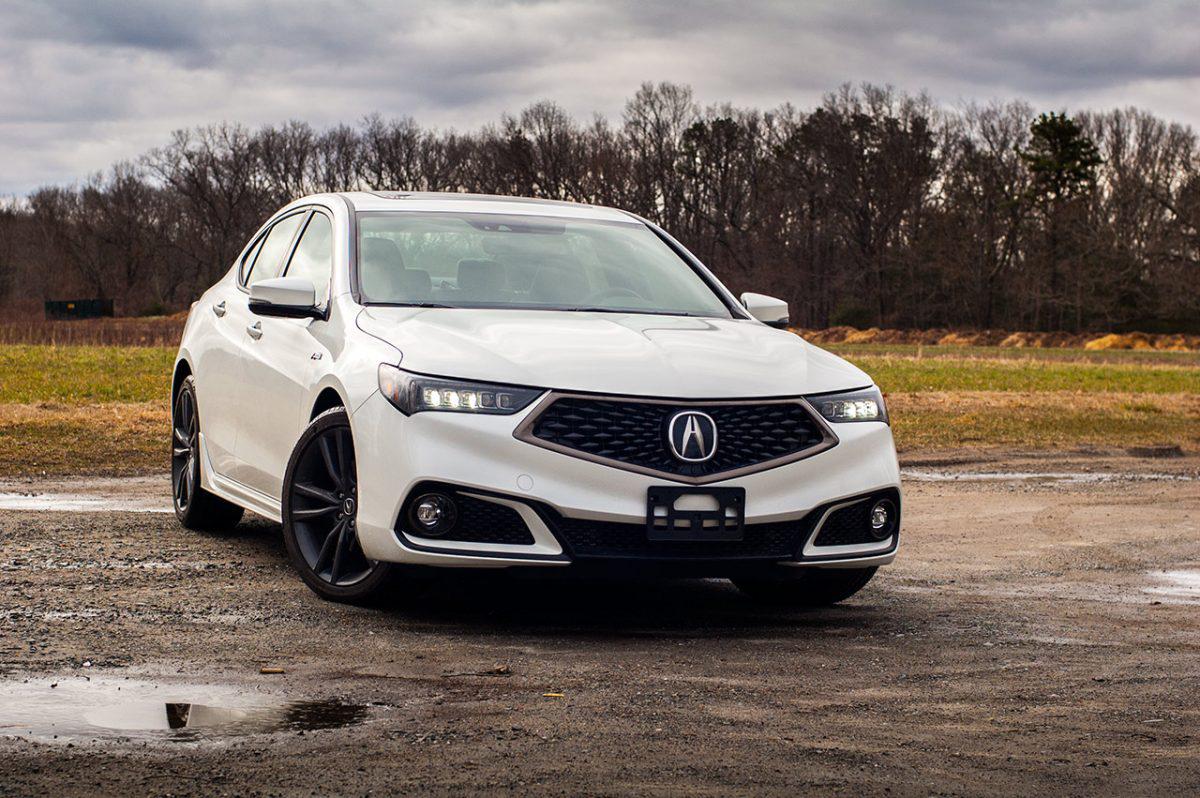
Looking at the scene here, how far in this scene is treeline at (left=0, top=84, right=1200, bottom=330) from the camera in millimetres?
70188

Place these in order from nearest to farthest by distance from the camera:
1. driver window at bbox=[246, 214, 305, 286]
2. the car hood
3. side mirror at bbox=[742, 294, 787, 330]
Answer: the car hood → side mirror at bbox=[742, 294, 787, 330] → driver window at bbox=[246, 214, 305, 286]

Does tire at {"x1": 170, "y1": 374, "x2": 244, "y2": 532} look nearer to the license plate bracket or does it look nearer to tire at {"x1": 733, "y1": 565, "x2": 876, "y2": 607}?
tire at {"x1": 733, "y1": 565, "x2": 876, "y2": 607}

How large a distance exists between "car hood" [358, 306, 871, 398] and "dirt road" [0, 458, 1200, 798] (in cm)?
96

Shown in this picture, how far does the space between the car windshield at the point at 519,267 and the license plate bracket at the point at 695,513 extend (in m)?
1.43

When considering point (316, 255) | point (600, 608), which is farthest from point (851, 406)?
point (316, 255)

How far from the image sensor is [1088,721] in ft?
15.3

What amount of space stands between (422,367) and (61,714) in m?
1.96

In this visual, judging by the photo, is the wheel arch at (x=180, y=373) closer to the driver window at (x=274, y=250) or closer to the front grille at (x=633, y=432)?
the driver window at (x=274, y=250)

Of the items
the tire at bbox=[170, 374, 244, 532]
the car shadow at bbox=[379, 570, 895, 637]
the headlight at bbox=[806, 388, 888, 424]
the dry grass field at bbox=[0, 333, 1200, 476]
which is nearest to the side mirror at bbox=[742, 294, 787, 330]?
the headlight at bbox=[806, 388, 888, 424]

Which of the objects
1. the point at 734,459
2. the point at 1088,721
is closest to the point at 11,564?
the point at 734,459

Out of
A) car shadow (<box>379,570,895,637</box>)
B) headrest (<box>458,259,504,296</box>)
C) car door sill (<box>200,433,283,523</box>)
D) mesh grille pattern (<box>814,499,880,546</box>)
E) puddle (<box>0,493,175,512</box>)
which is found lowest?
puddle (<box>0,493,175,512</box>)

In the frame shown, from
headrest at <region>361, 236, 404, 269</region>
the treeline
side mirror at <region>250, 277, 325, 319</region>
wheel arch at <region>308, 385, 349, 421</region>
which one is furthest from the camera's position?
the treeline

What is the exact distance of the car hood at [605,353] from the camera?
19.2ft

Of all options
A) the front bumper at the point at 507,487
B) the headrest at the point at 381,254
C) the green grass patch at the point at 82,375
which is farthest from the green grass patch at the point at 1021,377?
the front bumper at the point at 507,487
